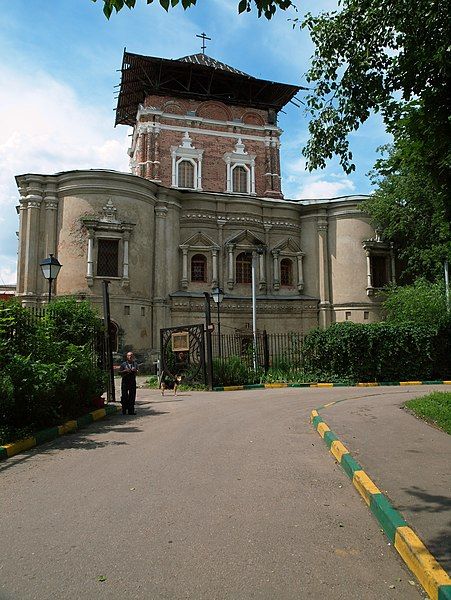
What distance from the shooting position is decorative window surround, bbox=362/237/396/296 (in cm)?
3444

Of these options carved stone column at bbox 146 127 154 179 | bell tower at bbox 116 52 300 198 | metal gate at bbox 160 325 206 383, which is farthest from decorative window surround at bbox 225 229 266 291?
metal gate at bbox 160 325 206 383

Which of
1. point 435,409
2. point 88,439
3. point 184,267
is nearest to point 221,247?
point 184,267

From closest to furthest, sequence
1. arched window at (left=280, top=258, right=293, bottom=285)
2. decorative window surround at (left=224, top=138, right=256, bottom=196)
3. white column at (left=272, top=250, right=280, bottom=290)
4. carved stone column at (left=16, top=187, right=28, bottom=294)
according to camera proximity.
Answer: carved stone column at (left=16, top=187, right=28, bottom=294)
white column at (left=272, top=250, right=280, bottom=290)
arched window at (left=280, top=258, right=293, bottom=285)
decorative window surround at (left=224, top=138, right=256, bottom=196)

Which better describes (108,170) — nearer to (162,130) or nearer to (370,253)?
(162,130)

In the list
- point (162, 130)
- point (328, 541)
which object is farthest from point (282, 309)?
point (328, 541)

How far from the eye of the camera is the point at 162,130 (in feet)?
129

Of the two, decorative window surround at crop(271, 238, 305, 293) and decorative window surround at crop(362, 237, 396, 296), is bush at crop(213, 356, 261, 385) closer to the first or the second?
decorative window surround at crop(271, 238, 305, 293)

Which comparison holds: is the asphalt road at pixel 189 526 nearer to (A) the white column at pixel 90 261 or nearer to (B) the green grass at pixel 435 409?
(B) the green grass at pixel 435 409

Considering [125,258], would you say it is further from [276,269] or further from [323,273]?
[323,273]

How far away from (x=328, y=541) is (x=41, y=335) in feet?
27.0

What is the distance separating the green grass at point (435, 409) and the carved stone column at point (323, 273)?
66.0 ft

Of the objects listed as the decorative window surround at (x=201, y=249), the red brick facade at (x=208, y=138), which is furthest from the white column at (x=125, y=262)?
the red brick facade at (x=208, y=138)

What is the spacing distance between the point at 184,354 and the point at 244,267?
45.9ft

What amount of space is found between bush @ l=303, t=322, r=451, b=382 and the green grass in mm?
9158
